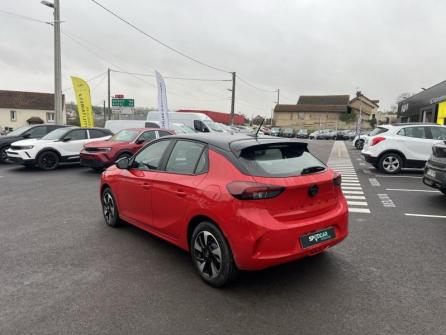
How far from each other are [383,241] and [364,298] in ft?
5.96

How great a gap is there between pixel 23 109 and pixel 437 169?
5712 cm

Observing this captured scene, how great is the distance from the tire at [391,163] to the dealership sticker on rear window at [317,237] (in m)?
8.87

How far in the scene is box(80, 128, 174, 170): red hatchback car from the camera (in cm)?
1073

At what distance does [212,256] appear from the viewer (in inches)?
138

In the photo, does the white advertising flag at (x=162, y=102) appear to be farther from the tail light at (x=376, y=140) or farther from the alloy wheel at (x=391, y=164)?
the alloy wheel at (x=391, y=164)

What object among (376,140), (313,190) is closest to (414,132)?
(376,140)

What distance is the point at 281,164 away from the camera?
3617 mm

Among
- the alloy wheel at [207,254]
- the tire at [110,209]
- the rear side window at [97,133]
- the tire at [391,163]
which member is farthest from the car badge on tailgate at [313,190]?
the rear side window at [97,133]

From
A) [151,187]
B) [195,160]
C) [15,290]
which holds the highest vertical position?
[195,160]

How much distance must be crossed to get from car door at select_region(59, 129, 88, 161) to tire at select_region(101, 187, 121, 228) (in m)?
7.43

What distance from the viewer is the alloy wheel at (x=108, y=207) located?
5382 mm

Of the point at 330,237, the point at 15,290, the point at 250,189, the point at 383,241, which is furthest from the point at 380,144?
the point at 15,290

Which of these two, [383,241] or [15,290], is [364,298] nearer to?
[383,241]

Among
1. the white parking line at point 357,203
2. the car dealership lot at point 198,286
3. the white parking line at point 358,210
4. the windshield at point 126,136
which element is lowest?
the car dealership lot at point 198,286
